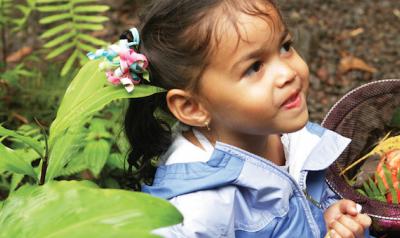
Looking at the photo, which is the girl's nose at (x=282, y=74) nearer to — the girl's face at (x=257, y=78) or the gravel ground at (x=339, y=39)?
the girl's face at (x=257, y=78)

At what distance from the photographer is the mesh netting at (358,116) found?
2115mm

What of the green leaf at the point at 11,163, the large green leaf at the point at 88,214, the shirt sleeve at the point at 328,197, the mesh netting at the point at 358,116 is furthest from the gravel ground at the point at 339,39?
the large green leaf at the point at 88,214

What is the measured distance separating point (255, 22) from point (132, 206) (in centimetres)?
63

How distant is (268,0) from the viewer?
1496mm

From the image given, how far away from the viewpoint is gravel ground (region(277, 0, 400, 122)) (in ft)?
11.2

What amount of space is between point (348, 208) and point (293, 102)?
0.40m

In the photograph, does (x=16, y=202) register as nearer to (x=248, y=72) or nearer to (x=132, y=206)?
(x=132, y=206)

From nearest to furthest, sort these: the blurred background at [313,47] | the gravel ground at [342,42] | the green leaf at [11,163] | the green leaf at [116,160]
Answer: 1. the green leaf at [11,163]
2. the green leaf at [116,160]
3. the blurred background at [313,47]
4. the gravel ground at [342,42]

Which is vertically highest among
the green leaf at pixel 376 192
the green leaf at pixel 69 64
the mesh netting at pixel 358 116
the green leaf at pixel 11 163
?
the green leaf at pixel 11 163

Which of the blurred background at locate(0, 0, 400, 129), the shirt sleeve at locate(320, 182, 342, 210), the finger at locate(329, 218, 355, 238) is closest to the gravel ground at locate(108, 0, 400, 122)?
the blurred background at locate(0, 0, 400, 129)

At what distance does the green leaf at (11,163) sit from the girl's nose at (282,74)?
0.62m

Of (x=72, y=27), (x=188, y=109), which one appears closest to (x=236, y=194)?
(x=188, y=109)

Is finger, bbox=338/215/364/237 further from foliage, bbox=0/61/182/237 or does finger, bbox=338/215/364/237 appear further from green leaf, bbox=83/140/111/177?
green leaf, bbox=83/140/111/177

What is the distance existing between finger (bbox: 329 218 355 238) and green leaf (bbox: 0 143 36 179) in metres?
0.79
